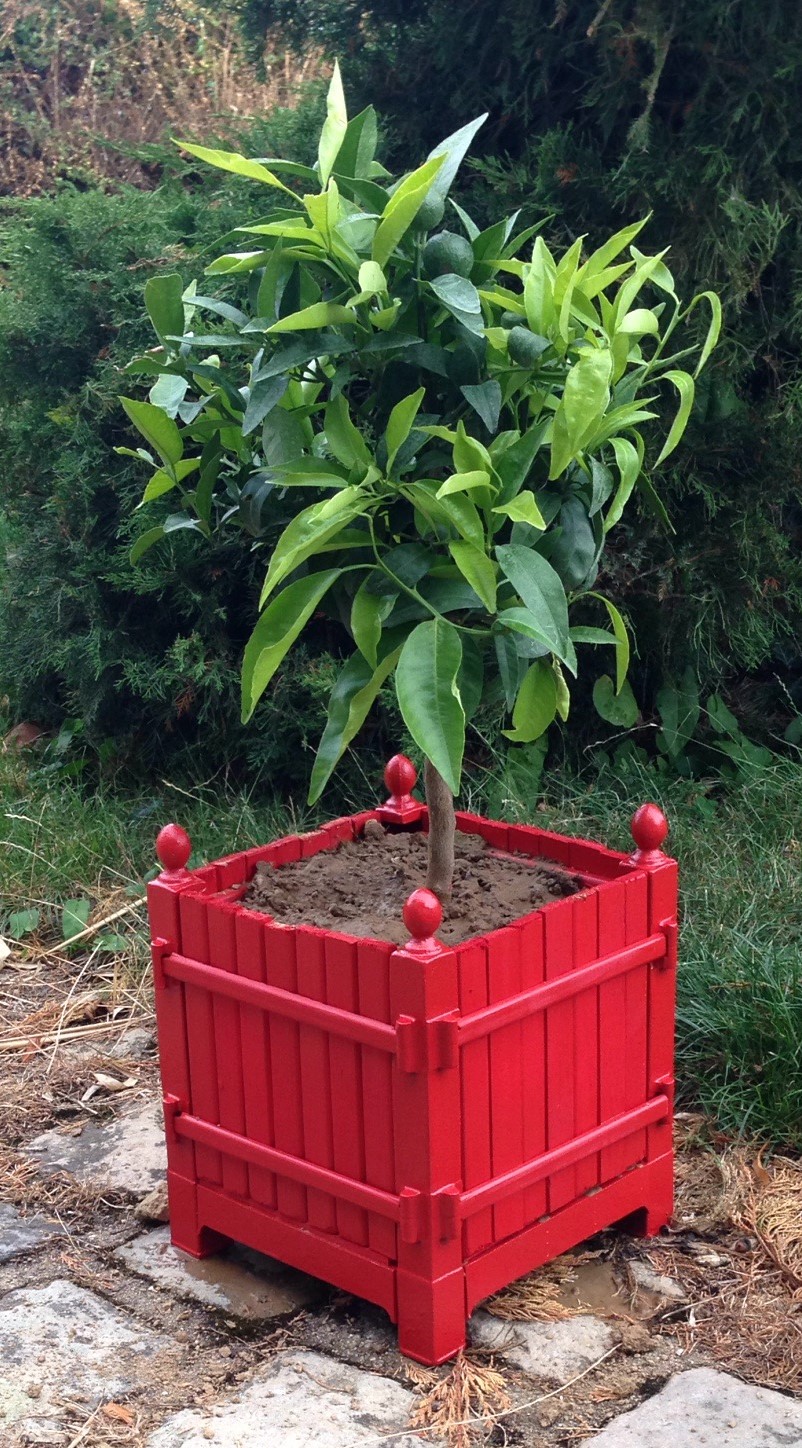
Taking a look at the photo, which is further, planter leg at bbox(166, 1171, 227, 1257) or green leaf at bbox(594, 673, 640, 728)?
green leaf at bbox(594, 673, 640, 728)

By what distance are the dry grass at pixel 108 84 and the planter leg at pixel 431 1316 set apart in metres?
5.47

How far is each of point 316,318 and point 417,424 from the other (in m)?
0.28

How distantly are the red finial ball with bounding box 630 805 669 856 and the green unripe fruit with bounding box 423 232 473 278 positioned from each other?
0.97 metres

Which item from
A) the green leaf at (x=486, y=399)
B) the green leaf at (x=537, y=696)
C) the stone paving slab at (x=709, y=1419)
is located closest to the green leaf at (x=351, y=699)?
the green leaf at (x=537, y=696)

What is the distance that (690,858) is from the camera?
3637 mm

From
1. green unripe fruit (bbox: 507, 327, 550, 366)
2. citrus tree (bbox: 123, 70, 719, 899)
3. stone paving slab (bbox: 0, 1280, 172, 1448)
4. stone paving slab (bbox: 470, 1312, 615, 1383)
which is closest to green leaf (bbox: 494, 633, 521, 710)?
citrus tree (bbox: 123, 70, 719, 899)

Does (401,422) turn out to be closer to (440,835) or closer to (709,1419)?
(440,835)

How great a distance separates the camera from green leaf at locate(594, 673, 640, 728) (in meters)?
4.05

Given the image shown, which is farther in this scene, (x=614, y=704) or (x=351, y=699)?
(x=614, y=704)

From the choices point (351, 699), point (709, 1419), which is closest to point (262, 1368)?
point (709, 1419)

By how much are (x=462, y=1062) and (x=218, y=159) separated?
4.41 feet

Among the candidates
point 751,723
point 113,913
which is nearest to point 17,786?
point 113,913

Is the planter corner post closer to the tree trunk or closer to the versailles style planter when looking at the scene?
the versailles style planter

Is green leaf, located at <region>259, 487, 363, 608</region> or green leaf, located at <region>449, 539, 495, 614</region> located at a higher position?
green leaf, located at <region>259, 487, 363, 608</region>
